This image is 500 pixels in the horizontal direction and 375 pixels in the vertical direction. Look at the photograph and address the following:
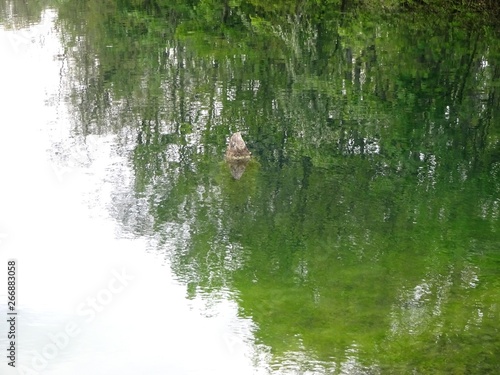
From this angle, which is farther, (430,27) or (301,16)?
(301,16)

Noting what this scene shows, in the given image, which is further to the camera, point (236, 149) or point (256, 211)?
point (236, 149)

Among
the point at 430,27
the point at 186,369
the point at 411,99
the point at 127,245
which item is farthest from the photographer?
the point at 430,27

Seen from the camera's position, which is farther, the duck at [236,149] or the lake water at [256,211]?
the duck at [236,149]

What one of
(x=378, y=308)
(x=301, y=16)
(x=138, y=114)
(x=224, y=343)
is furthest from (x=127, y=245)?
(x=301, y=16)

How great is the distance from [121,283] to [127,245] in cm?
120

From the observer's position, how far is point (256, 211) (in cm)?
1444

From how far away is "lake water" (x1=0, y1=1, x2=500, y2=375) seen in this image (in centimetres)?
1045

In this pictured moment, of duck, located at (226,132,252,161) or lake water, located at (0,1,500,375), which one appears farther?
duck, located at (226,132,252,161)

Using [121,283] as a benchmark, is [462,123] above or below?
above

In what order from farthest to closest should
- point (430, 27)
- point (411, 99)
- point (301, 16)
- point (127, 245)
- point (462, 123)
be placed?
point (301, 16) < point (430, 27) < point (411, 99) < point (462, 123) < point (127, 245)

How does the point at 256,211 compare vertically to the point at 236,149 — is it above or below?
below

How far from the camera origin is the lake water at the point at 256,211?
10445 millimetres

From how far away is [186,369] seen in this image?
393 inches

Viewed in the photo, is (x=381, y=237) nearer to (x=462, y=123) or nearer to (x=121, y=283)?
(x=121, y=283)
